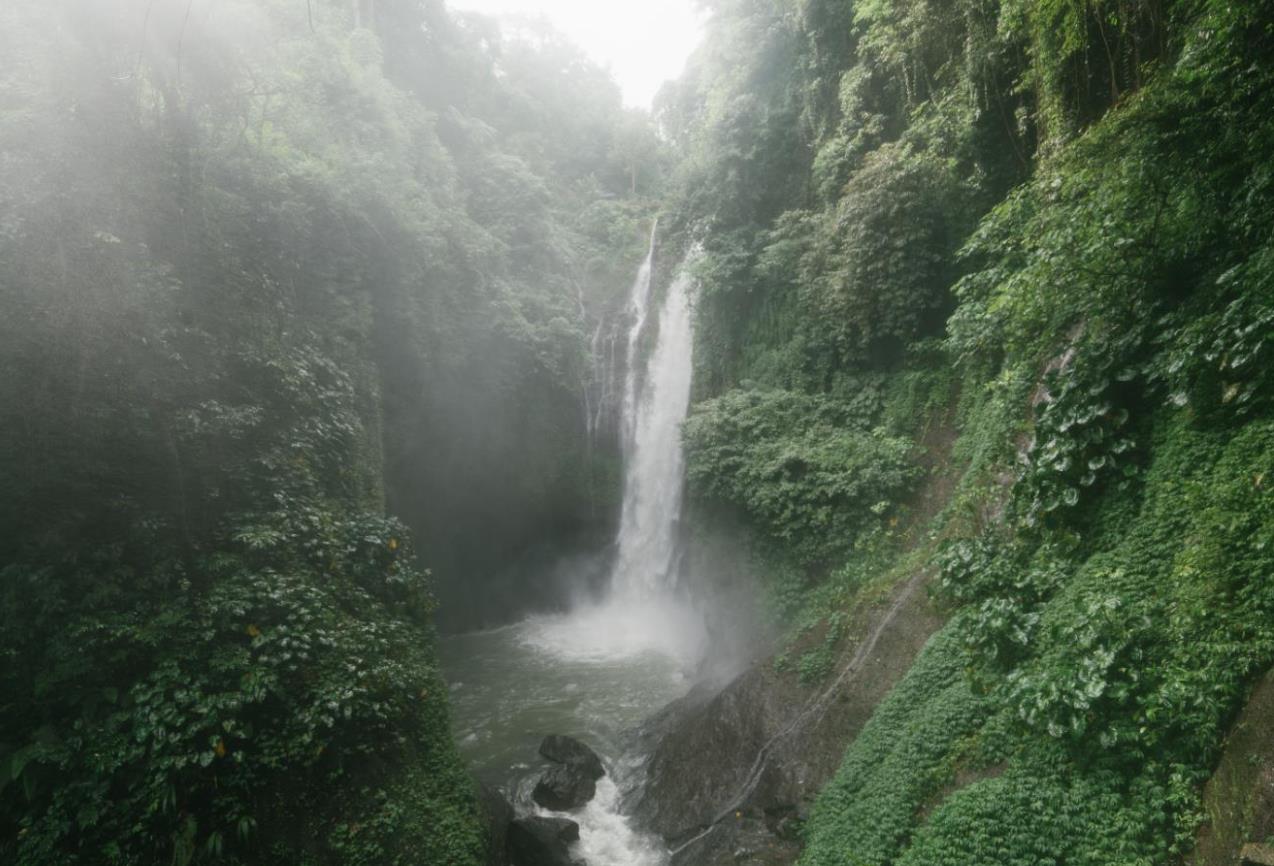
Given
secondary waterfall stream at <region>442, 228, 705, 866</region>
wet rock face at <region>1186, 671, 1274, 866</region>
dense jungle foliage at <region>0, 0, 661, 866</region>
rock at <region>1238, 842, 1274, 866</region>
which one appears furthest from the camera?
secondary waterfall stream at <region>442, 228, 705, 866</region>

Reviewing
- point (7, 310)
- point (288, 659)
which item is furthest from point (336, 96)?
point (288, 659)

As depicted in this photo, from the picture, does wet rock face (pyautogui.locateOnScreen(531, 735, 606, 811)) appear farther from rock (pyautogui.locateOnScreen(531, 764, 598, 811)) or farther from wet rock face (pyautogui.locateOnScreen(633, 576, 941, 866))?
wet rock face (pyautogui.locateOnScreen(633, 576, 941, 866))

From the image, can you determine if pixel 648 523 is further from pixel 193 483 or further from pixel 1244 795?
pixel 1244 795

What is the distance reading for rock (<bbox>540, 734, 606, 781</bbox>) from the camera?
9570 millimetres

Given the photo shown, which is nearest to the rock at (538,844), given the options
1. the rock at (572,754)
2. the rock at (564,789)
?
the rock at (564,789)

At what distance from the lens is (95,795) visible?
17.1ft

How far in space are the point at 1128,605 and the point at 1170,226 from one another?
286 cm

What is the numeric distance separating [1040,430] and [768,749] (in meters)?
4.79

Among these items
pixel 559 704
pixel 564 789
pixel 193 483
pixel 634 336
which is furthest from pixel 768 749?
pixel 634 336

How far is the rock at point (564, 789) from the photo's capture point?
29.2 feet

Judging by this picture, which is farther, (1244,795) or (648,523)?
(648,523)

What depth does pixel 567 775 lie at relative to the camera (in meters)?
9.23

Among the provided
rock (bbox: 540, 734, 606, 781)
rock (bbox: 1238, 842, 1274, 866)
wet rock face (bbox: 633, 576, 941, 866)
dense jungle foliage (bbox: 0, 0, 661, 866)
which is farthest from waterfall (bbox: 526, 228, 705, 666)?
rock (bbox: 1238, 842, 1274, 866)

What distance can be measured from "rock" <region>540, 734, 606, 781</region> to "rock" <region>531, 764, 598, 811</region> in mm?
138
